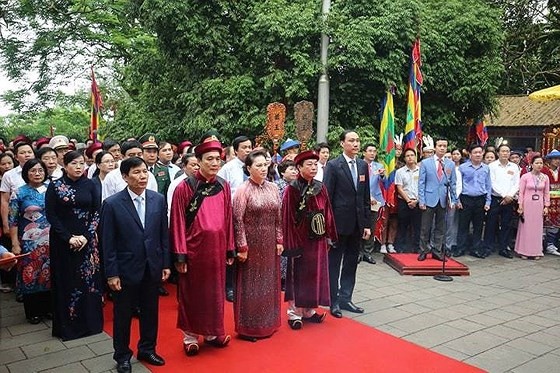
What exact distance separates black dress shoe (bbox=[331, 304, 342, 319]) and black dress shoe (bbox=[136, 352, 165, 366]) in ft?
6.38

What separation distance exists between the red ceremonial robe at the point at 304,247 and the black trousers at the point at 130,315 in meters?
1.41

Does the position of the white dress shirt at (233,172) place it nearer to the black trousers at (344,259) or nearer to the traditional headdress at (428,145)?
the black trousers at (344,259)

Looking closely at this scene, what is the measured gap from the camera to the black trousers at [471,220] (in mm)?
8180

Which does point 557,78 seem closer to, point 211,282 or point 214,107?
point 214,107

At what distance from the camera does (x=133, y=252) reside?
377cm

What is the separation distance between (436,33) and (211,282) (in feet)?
25.7

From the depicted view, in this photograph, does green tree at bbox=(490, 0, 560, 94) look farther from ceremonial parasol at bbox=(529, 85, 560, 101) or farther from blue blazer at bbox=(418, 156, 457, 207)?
blue blazer at bbox=(418, 156, 457, 207)

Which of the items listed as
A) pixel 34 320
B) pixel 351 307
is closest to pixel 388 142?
pixel 351 307

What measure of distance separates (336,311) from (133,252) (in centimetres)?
235

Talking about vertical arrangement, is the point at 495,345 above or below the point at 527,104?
below

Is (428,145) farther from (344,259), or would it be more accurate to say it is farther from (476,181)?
(344,259)

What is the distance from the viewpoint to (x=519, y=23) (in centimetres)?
1869

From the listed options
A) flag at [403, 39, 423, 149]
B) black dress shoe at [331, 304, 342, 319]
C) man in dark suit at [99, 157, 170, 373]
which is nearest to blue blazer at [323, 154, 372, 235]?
black dress shoe at [331, 304, 342, 319]

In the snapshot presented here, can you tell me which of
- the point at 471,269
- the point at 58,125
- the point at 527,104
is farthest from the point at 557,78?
the point at 58,125
